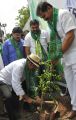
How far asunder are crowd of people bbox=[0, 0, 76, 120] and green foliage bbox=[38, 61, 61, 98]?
14cm

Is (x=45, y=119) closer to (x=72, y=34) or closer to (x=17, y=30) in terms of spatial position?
(x=72, y=34)

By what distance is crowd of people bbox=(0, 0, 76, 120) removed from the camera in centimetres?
543

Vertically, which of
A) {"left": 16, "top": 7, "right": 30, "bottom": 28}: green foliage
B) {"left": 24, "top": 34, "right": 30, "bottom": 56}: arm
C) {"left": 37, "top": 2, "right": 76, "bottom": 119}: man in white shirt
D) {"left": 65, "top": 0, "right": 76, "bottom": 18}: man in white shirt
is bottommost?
{"left": 16, "top": 7, "right": 30, "bottom": 28}: green foliage

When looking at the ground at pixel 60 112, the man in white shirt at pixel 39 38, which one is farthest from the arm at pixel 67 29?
the man in white shirt at pixel 39 38

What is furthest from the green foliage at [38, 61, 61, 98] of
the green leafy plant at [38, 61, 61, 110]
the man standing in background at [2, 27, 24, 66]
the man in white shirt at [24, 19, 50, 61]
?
the man standing in background at [2, 27, 24, 66]

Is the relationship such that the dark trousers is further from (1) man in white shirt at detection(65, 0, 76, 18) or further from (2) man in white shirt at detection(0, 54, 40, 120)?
(1) man in white shirt at detection(65, 0, 76, 18)

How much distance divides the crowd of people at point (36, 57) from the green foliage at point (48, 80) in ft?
0.45

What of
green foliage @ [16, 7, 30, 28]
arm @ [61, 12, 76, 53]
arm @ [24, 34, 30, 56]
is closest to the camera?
arm @ [61, 12, 76, 53]

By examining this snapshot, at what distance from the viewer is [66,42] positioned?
5.38 meters

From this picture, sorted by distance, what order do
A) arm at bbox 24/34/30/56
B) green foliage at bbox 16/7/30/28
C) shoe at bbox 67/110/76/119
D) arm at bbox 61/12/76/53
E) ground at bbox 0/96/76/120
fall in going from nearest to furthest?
1. arm at bbox 61/12/76/53
2. shoe at bbox 67/110/76/119
3. ground at bbox 0/96/76/120
4. arm at bbox 24/34/30/56
5. green foliage at bbox 16/7/30/28

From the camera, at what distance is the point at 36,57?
237 inches

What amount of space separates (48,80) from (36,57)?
388 millimetres

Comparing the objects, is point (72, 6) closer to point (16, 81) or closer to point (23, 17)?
point (16, 81)

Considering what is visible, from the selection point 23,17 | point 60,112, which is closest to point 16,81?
point 60,112
